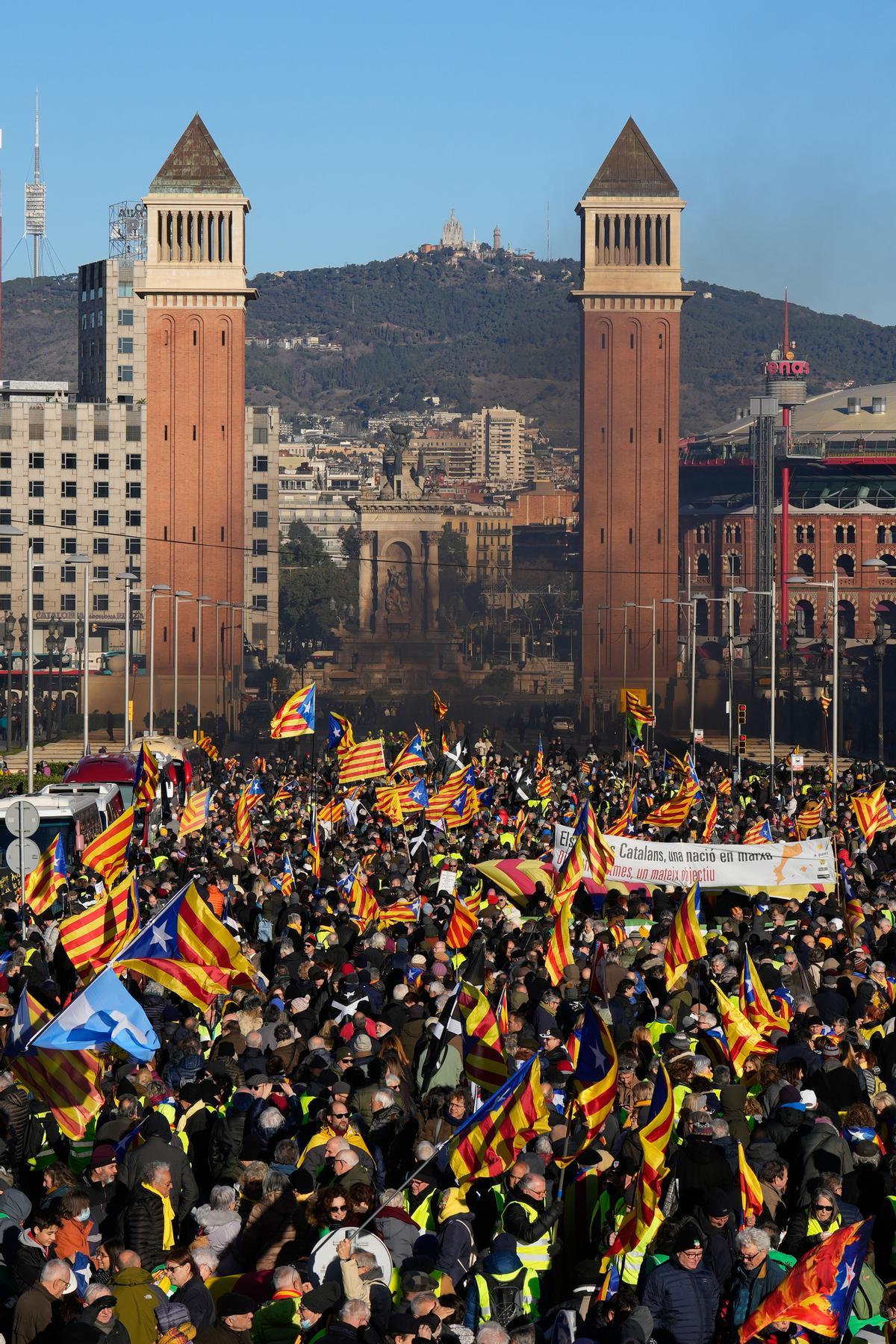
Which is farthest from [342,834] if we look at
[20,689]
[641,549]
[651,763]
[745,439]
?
[745,439]

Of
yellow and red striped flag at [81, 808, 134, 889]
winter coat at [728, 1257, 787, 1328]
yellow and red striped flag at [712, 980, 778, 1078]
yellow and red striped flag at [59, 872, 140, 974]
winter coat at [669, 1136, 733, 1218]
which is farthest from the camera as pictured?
yellow and red striped flag at [81, 808, 134, 889]

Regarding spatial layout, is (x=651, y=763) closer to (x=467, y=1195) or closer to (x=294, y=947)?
(x=294, y=947)

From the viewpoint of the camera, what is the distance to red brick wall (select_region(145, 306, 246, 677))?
118562 mm

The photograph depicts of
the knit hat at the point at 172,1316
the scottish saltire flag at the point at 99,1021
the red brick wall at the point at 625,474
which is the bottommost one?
the knit hat at the point at 172,1316

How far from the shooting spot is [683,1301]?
381 inches

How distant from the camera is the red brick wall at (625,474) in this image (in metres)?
123

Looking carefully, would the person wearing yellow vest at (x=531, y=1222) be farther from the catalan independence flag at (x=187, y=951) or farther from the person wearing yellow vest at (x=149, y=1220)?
the catalan independence flag at (x=187, y=951)

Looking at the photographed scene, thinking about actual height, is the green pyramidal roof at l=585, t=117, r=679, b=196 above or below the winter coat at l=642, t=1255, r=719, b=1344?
above

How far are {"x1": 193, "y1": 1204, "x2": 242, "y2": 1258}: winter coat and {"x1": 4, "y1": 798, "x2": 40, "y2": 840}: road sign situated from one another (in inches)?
485

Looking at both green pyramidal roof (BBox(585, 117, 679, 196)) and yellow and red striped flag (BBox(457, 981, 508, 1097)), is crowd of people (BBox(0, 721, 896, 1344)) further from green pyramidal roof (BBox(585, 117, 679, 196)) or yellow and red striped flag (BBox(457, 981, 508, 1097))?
green pyramidal roof (BBox(585, 117, 679, 196))

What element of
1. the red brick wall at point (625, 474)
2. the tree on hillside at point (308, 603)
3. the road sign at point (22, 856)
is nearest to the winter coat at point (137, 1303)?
the road sign at point (22, 856)

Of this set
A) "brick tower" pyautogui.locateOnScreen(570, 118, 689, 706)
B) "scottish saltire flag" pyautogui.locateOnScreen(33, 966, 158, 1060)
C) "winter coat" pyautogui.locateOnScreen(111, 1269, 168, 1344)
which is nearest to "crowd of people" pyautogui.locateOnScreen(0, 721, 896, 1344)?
"winter coat" pyautogui.locateOnScreen(111, 1269, 168, 1344)

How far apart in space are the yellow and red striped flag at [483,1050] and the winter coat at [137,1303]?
370cm

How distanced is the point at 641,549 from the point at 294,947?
106 m
